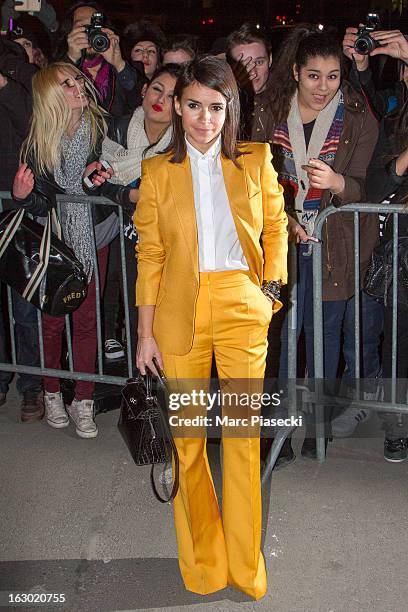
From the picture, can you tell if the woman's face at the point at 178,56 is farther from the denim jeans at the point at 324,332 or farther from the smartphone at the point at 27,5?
the denim jeans at the point at 324,332

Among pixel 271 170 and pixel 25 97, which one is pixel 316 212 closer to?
pixel 271 170

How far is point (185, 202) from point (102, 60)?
293 cm

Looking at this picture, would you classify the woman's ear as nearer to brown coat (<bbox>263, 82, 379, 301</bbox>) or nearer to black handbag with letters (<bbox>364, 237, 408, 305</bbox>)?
brown coat (<bbox>263, 82, 379, 301</bbox>)

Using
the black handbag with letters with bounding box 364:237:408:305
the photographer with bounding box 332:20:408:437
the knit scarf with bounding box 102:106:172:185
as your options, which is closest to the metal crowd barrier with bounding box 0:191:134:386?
the knit scarf with bounding box 102:106:172:185

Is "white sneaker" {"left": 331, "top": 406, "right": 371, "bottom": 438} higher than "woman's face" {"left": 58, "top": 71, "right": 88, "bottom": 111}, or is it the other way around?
"woman's face" {"left": 58, "top": 71, "right": 88, "bottom": 111}

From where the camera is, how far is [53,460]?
15.9ft

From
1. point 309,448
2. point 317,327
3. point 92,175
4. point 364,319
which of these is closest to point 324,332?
point 317,327

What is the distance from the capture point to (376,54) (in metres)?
5.11

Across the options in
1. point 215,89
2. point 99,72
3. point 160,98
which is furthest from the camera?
point 99,72

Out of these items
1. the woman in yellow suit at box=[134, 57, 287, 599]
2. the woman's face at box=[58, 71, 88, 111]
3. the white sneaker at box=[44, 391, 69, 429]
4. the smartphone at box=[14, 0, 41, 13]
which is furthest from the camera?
the smartphone at box=[14, 0, 41, 13]

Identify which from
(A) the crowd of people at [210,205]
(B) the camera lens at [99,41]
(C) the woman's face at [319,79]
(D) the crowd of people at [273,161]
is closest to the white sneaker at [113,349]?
(A) the crowd of people at [210,205]

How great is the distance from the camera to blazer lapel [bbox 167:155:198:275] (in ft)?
10.8

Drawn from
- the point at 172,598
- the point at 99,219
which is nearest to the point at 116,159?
the point at 99,219

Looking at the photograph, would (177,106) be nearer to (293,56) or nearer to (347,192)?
(347,192)
